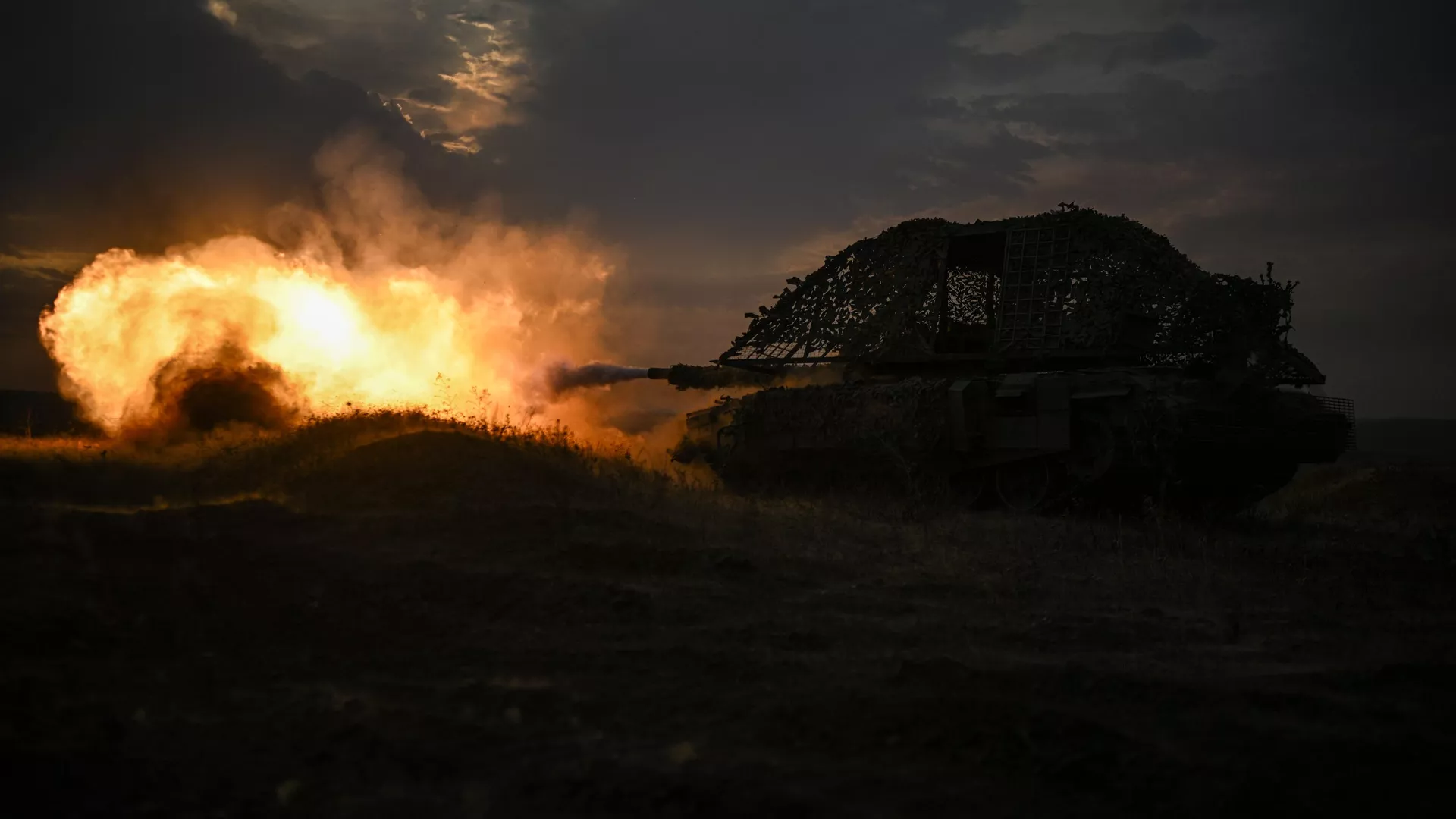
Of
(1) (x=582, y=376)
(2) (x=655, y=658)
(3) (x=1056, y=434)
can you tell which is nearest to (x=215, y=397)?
(1) (x=582, y=376)

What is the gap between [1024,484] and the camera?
1534 centimetres

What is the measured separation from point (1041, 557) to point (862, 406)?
5.55 meters

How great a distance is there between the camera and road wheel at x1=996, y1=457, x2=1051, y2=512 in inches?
585

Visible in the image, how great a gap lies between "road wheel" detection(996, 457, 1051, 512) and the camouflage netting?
1.58m

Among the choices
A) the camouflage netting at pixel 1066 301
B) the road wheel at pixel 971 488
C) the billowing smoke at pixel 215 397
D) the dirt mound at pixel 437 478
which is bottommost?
the road wheel at pixel 971 488

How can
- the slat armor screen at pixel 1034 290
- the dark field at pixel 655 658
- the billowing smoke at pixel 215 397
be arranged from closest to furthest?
the dark field at pixel 655 658 → the slat armor screen at pixel 1034 290 → the billowing smoke at pixel 215 397

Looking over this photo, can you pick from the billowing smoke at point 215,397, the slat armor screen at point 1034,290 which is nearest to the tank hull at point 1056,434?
the slat armor screen at point 1034,290

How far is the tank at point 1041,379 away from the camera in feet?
44.8

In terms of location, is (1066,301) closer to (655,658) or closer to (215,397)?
(655,658)

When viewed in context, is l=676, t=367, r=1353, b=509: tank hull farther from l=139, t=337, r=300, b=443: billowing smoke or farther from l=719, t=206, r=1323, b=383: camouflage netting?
l=139, t=337, r=300, b=443: billowing smoke

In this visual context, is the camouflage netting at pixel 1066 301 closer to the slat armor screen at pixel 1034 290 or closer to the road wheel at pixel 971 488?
the slat armor screen at pixel 1034 290

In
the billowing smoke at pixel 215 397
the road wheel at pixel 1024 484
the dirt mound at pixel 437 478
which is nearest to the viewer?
the dirt mound at pixel 437 478

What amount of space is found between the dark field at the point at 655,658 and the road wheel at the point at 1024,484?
2437 mm

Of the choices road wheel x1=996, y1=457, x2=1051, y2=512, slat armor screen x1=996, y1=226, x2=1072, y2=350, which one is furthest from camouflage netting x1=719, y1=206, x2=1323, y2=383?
road wheel x1=996, y1=457, x2=1051, y2=512
